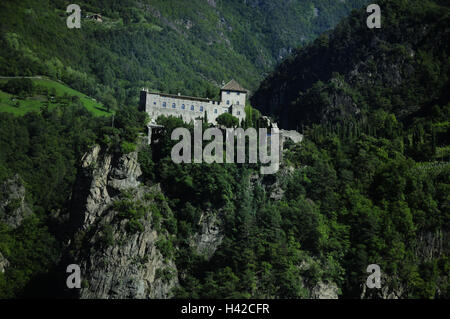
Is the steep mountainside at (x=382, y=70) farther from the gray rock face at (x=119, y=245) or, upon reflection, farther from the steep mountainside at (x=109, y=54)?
the gray rock face at (x=119, y=245)

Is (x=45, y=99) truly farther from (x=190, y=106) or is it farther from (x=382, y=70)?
(x=382, y=70)

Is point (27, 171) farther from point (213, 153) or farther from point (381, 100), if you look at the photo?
point (381, 100)

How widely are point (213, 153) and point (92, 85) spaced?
7796 centimetres

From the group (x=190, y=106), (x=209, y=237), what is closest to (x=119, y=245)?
(x=209, y=237)

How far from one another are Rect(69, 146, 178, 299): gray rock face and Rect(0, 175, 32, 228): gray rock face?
27.5 m

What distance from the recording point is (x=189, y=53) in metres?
187

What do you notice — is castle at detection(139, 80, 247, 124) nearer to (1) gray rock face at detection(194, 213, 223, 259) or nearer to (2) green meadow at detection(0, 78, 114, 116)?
(1) gray rock face at detection(194, 213, 223, 259)

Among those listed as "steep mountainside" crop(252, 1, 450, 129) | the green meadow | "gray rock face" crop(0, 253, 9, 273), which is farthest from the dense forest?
the green meadow

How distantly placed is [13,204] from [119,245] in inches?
1450

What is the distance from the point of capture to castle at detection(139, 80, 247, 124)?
267ft

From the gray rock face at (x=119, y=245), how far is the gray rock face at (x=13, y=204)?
27479 mm

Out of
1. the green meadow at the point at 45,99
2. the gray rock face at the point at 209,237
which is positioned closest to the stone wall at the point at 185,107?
the gray rock face at the point at 209,237

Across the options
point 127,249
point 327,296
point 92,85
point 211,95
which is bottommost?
point 327,296

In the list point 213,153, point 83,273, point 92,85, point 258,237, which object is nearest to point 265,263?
point 258,237
